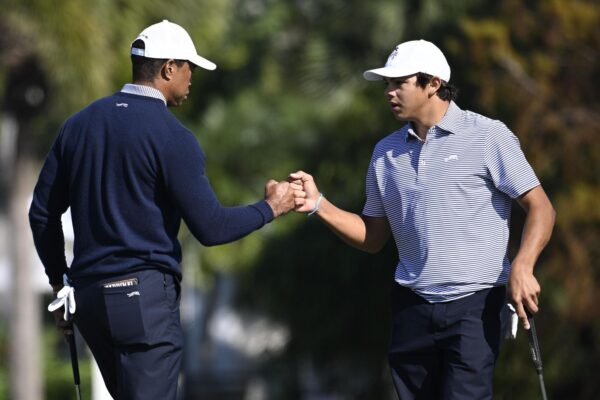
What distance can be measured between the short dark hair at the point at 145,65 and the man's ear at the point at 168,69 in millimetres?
13

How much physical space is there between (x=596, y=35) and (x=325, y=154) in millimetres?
5015

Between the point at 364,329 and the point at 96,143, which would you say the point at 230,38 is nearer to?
the point at 364,329

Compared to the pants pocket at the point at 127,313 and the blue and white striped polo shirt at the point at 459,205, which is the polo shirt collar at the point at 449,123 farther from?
the pants pocket at the point at 127,313

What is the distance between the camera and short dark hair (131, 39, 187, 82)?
5.57 metres

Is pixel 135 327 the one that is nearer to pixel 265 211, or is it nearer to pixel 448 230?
pixel 265 211

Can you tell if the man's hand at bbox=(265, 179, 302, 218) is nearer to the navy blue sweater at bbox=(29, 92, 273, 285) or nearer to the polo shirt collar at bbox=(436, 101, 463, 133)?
the navy blue sweater at bbox=(29, 92, 273, 285)

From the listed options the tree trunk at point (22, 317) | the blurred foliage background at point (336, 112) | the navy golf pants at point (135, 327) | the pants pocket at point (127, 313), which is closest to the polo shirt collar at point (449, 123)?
Result: the navy golf pants at point (135, 327)

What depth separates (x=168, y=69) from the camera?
5578mm

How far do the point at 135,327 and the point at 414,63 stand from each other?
1.65 meters

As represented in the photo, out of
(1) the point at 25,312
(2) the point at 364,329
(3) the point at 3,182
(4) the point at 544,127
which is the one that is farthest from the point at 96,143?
(3) the point at 3,182

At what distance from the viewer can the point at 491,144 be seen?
5793mm

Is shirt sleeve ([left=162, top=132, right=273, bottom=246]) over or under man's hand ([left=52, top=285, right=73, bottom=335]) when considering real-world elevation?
over

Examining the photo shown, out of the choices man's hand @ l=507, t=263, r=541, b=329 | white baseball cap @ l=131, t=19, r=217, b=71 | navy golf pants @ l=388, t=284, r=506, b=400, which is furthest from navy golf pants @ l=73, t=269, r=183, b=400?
man's hand @ l=507, t=263, r=541, b=329

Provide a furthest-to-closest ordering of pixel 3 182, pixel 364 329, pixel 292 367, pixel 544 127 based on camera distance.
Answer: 1. pixel 3 182
2. pixel 292 367
3. pixel 364 329
4. pixel 544 127
